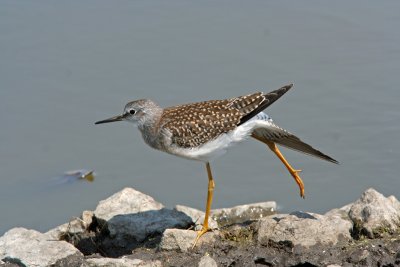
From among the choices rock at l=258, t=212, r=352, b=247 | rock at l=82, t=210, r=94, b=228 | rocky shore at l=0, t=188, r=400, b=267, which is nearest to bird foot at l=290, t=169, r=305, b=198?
rocky shore at l=0, t=188, r=400, b=267

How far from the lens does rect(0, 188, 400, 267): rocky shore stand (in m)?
8.45

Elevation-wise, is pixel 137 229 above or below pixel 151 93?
below

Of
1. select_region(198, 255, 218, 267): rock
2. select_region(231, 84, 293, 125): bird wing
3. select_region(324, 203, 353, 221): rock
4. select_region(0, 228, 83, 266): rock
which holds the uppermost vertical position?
select_region(231, 84, 293, 125): bird wing

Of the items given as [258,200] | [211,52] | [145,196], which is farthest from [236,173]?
[211,52]

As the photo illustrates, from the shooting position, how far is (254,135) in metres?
10.3

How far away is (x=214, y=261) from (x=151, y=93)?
4366 millimetres

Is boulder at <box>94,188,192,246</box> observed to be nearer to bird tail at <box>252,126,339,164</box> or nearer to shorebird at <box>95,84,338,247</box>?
Result: shorebird at <box>95,84,338,247</box>

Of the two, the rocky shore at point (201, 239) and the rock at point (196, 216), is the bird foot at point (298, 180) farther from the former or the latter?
the rock at point (196, 216)

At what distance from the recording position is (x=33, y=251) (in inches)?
349

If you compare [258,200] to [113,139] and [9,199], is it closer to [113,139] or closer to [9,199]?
[113,139]

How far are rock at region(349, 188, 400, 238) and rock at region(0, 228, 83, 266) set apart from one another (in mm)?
3030

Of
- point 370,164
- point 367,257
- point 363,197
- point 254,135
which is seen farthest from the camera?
point 370,164

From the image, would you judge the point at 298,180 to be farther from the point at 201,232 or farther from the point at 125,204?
the point at 125,204

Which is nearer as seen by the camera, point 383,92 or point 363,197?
point 363,197
